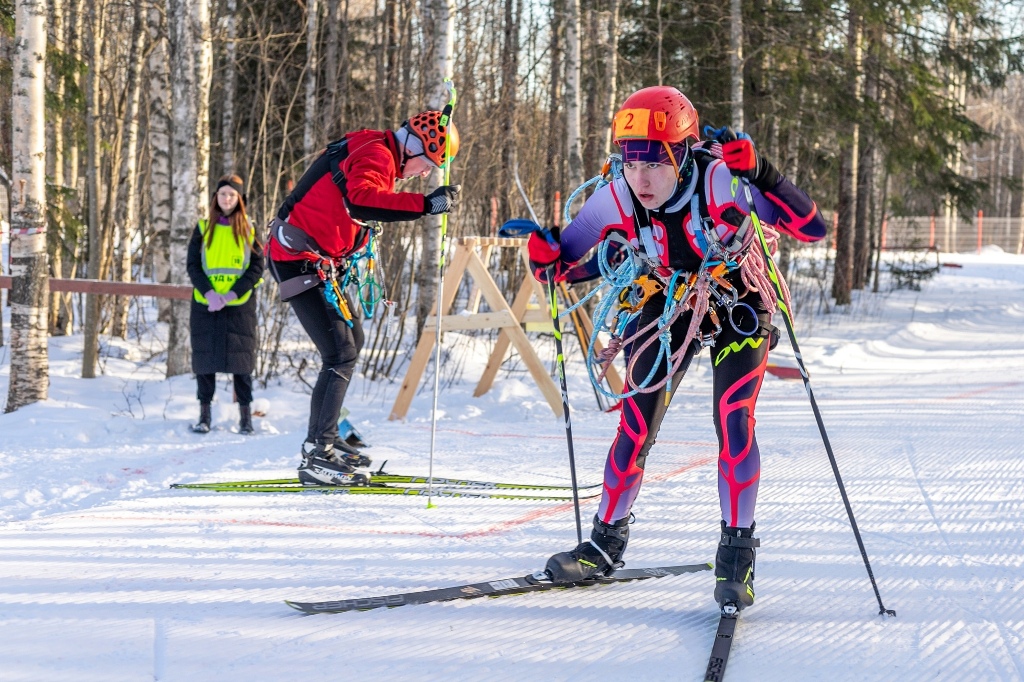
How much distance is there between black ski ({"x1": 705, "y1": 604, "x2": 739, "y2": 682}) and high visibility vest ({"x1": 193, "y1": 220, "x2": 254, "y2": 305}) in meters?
5.10

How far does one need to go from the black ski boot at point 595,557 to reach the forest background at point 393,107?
18.2 feet

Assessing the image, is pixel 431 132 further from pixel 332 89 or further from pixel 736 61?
pixel 736 61

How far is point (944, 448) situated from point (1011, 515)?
1.72 metres

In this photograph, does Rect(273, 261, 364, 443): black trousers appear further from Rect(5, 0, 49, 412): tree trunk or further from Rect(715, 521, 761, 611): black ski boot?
Rect(5, 0, 49, 412): tree trunk

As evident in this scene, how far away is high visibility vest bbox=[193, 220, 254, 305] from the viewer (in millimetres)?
7285

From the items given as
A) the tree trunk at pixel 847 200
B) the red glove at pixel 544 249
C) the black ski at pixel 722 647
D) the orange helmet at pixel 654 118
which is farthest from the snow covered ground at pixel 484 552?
the tree trunk at pixel 847 200

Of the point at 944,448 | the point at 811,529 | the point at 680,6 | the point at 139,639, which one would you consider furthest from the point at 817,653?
the point at 680,6

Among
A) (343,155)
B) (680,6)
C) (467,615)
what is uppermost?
(680,6)

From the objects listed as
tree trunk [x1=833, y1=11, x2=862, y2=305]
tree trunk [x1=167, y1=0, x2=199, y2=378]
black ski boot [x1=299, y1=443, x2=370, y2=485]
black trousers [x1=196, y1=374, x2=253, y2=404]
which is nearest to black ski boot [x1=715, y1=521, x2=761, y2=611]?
black ski boot [x1=299, y1=443, x2=370, y2=485]

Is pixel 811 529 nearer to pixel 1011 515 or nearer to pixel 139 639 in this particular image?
pixel 1011 515

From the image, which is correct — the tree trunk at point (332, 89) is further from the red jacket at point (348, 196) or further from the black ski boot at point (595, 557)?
the black ski boot at point (595, 557)

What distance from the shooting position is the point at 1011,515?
468 cm

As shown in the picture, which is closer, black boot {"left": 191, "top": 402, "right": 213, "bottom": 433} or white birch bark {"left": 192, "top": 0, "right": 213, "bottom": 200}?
black boot {"left": 191, "top": 402, "right": 213, "bottom": 433}

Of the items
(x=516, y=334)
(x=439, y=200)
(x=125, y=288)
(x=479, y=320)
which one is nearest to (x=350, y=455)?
(x=439, y=200)
